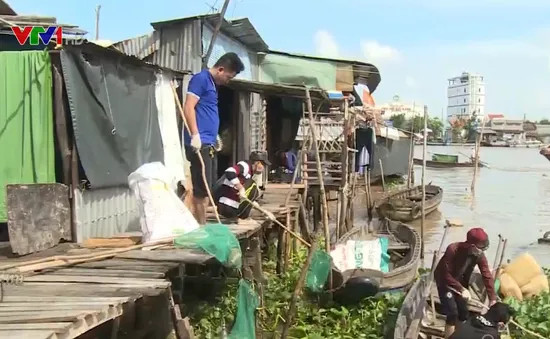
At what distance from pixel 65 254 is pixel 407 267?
5757 millimetres

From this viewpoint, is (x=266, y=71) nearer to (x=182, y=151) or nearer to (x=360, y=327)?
(x=182, y=151)

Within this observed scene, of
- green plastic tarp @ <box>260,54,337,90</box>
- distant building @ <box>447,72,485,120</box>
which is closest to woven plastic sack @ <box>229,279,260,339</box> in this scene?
green plastic tarp @ <box>260,54,337,90</box>

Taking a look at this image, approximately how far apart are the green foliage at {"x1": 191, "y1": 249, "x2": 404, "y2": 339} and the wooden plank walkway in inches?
77.2

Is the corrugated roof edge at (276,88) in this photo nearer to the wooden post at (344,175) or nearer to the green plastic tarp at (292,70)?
the wooden post at (344,175)

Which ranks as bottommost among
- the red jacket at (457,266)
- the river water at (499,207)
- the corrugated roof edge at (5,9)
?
the river water at (499,207)

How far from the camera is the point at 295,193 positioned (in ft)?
37.0

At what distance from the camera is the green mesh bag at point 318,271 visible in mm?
7867

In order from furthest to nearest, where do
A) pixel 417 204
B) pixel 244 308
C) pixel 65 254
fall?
1. pixel 417 204
2. pixel 244 308
3. pixel 65 254

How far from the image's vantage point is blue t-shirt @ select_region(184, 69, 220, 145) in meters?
6.40

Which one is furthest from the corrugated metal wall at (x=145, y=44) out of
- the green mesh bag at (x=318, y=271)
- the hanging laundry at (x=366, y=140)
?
the hanging laundry at (x=366, y=140)

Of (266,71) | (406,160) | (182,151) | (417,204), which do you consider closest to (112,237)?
(182,151)

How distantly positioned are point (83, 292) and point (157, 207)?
1888 mm

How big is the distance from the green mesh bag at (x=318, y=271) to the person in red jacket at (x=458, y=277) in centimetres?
142

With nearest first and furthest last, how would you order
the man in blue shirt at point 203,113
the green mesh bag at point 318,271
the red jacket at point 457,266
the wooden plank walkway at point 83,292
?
1. the wooden plank walkway at point 83,292
2. the man in blue shirt at point 203,113
3. the red jacket at point 457,266
4. the green mesh bag at point 318,271
